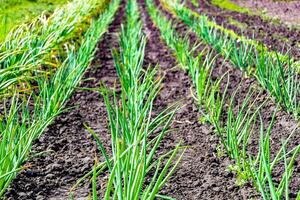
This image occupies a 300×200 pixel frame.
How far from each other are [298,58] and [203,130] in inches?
90.6

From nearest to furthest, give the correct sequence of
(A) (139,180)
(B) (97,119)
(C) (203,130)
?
(A) (139,180), (C) (203,130), (B) (97,119)

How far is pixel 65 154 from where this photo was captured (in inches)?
126

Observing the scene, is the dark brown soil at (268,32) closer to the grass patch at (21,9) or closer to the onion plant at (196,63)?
the onion plant at (196,63)

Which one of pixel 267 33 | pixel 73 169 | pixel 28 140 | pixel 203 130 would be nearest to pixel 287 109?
pixel 203 130

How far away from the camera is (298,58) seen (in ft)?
18.0

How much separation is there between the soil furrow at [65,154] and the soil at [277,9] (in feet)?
19.6

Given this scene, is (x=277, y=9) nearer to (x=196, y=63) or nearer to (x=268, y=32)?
(x=268, y=32)

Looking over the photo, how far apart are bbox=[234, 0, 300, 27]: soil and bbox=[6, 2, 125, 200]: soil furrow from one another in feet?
19.6

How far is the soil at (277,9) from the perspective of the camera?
10.2m

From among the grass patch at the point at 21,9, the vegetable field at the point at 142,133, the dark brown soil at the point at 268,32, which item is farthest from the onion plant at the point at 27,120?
the grass patch at the point at 21,9

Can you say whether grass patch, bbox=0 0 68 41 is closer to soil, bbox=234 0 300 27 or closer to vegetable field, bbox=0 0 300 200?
vegetable field, bbox=0 0 300 200

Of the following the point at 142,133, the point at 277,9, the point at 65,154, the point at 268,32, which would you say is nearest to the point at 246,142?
the point at 142,133

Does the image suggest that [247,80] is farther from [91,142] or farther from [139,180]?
[139,180]

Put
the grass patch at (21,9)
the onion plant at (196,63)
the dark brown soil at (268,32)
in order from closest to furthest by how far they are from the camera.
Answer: the onion plant at (196,63) < the dark brown soil at (268,32) < the grass patch at (21,9)
